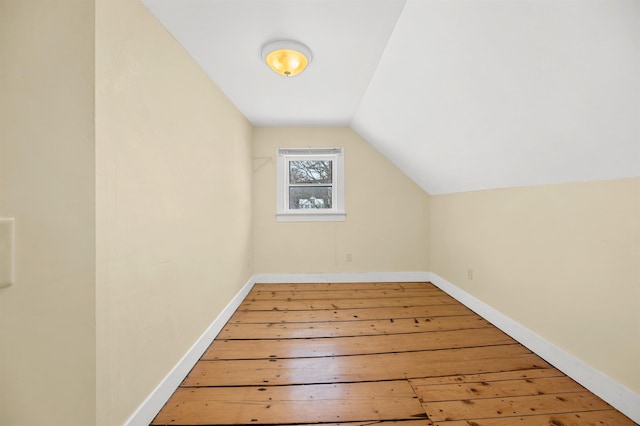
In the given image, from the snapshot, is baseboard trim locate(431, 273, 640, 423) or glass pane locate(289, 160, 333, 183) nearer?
baseboard trim locate(431, 273, 640, 423)

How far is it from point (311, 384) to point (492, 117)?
1.93 m

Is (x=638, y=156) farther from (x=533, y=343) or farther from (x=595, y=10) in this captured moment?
(x=533, y=343)

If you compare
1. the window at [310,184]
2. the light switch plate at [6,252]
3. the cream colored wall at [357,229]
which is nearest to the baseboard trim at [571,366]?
the cream colored wall at [357,229]

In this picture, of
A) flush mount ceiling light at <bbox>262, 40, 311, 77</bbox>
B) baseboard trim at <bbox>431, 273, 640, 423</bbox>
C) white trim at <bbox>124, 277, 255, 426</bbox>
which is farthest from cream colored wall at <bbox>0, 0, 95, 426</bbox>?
baseboard trim at <bbox>431, 273, 640, 423</bbox>

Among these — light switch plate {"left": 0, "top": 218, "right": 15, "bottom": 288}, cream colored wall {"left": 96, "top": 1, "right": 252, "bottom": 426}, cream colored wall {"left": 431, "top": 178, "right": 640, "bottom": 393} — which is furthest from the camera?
cream colored wall {"left": 431, "top": 178, "right": 640, "bottom": 393}

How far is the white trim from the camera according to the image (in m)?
A: 1.17

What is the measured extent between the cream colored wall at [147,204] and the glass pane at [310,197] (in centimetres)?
146

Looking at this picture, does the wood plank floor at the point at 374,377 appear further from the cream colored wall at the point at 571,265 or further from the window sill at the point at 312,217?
the window sill at the point at 312,217

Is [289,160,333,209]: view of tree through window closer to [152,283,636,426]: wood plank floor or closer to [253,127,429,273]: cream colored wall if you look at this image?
[253,127,429,273]: cream colored wall

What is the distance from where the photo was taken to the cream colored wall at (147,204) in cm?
99

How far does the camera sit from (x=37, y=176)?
0.93 meters

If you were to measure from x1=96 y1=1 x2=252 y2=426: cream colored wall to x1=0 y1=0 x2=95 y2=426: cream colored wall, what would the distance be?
0.12 feet

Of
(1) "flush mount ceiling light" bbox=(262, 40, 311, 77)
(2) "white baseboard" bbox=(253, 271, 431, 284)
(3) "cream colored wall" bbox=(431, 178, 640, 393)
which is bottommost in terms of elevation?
(2) "white baseboard" bbox=(253, 271, 431, 284)

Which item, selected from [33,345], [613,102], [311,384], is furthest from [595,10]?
[33,345]
